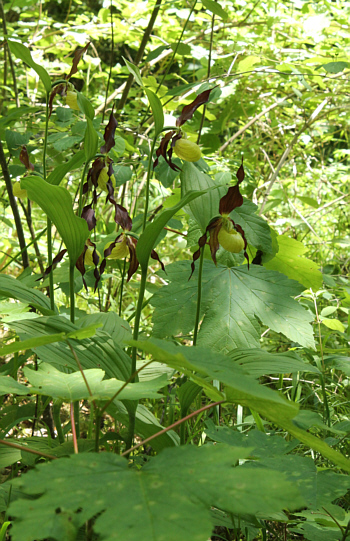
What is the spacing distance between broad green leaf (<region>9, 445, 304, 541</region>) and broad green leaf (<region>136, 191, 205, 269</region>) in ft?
1.26

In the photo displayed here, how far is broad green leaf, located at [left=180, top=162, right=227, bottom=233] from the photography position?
0.91 meters

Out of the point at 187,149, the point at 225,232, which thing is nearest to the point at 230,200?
the point at 225,232

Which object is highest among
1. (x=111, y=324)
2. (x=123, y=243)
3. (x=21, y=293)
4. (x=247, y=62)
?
(x=247, y=62)

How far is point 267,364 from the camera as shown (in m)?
0.76

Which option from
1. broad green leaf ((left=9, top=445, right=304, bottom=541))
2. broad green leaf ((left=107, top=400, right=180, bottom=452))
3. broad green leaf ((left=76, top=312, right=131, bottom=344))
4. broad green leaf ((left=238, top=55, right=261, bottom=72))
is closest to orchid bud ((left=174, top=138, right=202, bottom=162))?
broad green leaf ((left=76, top=312, right=131, bottom=344))

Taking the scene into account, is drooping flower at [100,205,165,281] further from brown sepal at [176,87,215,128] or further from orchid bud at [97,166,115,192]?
brown sepal at [176,87,215,128]

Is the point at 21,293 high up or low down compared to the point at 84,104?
down

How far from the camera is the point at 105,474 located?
41cm

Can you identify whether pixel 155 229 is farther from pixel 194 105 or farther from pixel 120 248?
pixel 194 105

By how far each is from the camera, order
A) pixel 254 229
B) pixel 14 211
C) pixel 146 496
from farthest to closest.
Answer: pixel 14 211 < pixel 254 229 < pixel 146 496

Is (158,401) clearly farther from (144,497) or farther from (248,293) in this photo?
(144,497)

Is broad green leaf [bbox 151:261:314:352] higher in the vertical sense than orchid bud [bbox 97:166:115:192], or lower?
lower

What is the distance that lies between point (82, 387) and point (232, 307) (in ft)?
1.57

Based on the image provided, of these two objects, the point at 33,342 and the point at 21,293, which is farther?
the point at 21,293
